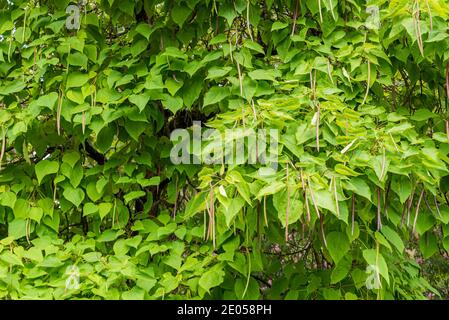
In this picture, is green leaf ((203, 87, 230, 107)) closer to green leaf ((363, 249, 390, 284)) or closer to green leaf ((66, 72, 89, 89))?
green leaf ((66, 72, 89, 89))

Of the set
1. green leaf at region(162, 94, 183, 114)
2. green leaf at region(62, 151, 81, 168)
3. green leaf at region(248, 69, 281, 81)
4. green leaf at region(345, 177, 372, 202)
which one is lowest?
green leaf at region(345, 177, 372, 202)

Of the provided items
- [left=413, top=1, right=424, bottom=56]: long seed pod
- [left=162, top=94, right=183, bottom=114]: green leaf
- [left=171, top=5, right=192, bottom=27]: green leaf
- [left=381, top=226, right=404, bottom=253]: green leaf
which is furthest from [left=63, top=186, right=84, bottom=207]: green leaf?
[left=413, top=1, right=424, bottom=56]: long seed pod

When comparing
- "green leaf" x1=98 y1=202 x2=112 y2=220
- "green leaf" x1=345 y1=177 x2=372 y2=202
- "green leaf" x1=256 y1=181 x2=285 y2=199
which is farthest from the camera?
"green leaf" x1=98 y1=202 x2=112 y2=220

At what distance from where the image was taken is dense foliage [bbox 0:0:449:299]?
147 centimetres

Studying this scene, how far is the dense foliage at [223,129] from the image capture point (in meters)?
1.47

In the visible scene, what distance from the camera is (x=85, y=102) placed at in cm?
181

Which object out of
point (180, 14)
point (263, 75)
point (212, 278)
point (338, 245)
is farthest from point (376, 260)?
point (180, 14)

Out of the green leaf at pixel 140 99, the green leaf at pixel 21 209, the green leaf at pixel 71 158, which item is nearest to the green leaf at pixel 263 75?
the green leaf at pixel 140 99

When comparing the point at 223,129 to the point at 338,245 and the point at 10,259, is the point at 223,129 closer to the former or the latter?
the point at 338,245

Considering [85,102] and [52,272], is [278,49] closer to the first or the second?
[85,102]
